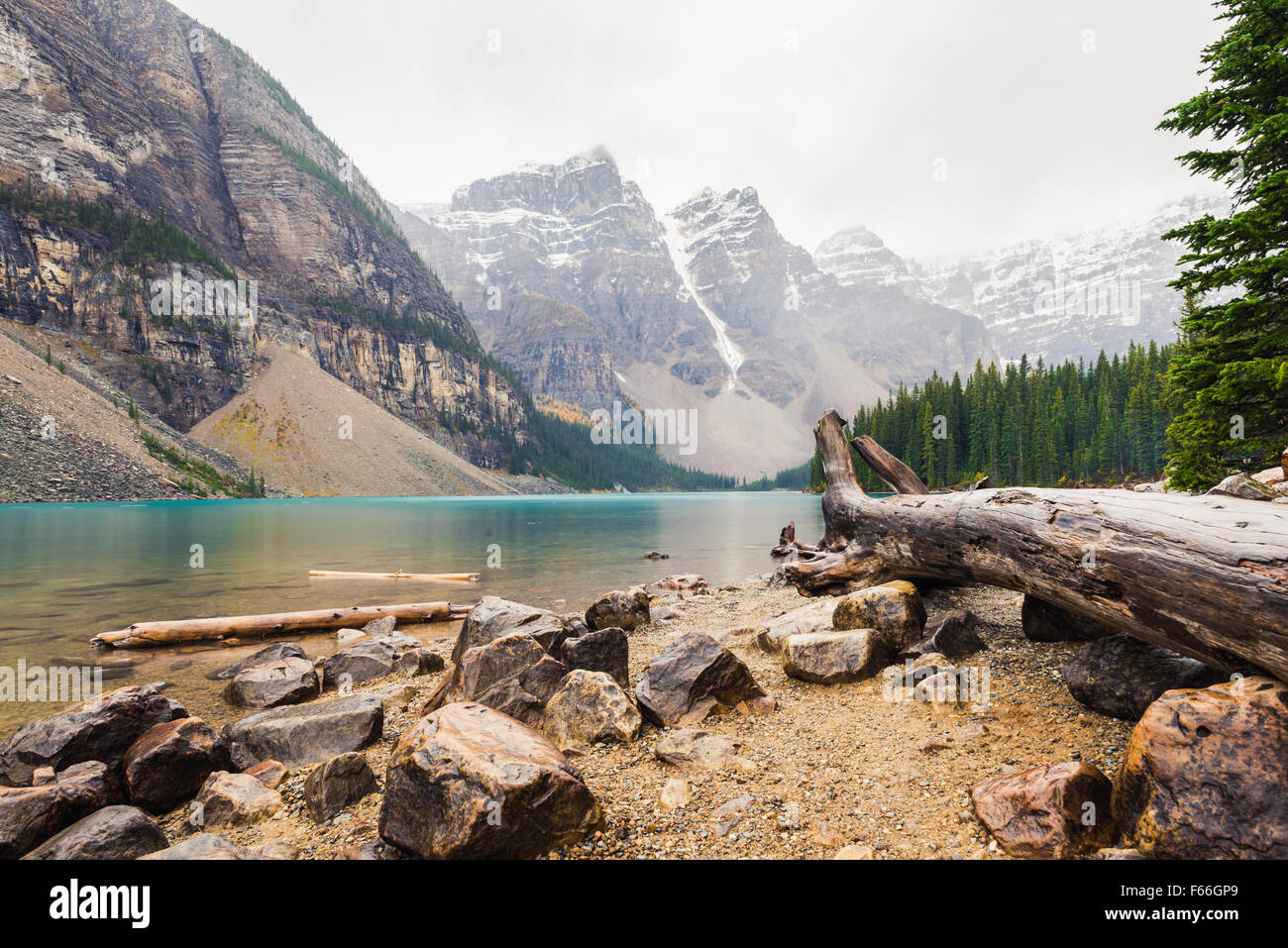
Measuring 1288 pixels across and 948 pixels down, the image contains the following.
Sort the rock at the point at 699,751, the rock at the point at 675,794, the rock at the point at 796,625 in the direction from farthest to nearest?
the rock at the point at 796,625
the rock at the point at 699,751
the rock at the point at 675,794

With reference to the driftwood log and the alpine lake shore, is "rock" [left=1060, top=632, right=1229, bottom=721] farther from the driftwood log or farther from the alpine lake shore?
the driftwood log

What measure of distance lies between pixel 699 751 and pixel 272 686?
7.36 meters

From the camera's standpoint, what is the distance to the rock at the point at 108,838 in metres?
4.20

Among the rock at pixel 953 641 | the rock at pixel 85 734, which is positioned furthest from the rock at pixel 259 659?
the rock at pixel 953 641

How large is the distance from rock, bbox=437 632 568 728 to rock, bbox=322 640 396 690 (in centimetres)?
316

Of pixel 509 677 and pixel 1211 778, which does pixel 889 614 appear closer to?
pixel 1211 778

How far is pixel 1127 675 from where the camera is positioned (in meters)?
4.64

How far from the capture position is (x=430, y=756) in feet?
12.3

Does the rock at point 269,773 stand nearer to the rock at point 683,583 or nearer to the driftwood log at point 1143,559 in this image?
the driftwood log at point 1143,559

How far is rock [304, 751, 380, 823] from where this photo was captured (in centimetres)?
464

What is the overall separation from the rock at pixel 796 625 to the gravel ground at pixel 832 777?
1.40 m

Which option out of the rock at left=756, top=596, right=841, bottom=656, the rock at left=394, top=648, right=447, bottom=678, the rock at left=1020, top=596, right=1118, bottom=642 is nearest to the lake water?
the rock at left=394, top=648, right=447, bottom=678
